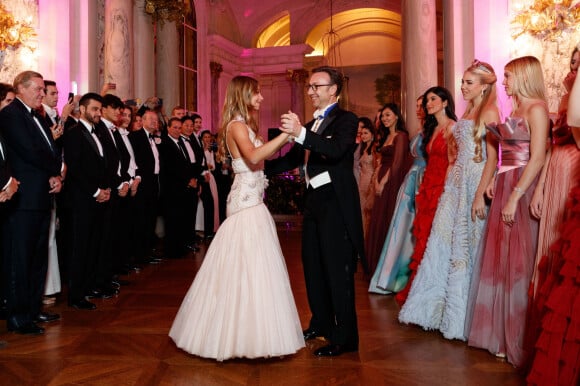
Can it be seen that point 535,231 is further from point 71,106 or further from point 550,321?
point 71,106

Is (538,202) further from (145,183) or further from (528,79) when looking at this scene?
(145,183)

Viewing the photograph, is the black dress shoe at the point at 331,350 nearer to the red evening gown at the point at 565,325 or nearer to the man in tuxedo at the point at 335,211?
the man in tuxedo at the point at 335,211

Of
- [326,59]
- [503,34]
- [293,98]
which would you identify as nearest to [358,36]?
[326,59]

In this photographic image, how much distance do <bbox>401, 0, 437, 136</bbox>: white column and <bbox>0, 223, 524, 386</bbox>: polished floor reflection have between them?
13.6ft

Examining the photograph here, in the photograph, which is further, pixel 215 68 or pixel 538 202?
pixel 215 68

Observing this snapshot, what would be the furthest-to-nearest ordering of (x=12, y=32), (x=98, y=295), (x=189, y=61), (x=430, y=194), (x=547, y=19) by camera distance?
(x=189, y=61) → (x=12, y=32) → (x=547, y=19) → (x=98, y=295) → (x=430, y=194)

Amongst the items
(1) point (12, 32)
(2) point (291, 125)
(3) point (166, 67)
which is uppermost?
(3) point (166, 67)

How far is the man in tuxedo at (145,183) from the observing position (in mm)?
6055

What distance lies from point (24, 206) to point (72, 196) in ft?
2.40

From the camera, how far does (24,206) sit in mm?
3592

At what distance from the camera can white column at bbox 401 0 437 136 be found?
7.28m

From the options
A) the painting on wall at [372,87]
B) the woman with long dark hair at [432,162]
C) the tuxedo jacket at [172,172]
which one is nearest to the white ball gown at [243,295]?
the woman with long dark hair at [432,162]

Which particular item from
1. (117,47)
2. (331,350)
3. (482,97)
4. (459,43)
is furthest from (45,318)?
(459,43)

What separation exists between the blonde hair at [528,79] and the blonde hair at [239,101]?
1544 mm
